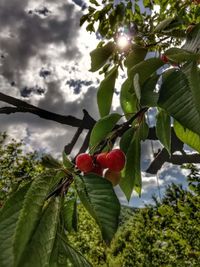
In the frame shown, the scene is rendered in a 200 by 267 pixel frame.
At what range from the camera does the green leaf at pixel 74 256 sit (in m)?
0.62

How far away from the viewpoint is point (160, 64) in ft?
3.02

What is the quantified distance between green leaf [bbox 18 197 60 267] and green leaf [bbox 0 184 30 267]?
23 mm

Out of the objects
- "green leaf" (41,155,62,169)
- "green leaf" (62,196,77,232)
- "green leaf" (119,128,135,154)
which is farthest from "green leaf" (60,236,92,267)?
"green leaf" (119,128,135,154)

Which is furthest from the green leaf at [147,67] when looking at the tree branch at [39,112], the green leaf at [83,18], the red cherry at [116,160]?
the green leaf at [83,18]

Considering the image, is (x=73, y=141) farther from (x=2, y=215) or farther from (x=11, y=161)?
(x=11, y=161)

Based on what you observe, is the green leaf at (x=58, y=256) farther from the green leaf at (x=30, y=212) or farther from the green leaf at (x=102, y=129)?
the green leaf at (x=102, y=129)

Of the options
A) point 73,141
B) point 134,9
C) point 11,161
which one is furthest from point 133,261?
point 73,141

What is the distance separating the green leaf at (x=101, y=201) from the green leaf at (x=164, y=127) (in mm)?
476

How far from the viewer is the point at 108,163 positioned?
1.01 metres

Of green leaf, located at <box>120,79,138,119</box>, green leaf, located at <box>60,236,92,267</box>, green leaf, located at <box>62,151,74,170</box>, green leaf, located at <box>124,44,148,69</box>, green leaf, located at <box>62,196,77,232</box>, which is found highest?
green leaf, located at <box>124,44,148,69</box>

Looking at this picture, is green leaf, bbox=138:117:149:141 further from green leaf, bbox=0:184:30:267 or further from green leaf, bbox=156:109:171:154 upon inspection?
green leaf, bbox=0:184:30:267

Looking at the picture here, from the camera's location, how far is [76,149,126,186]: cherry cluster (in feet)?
3.20

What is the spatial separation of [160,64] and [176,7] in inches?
132

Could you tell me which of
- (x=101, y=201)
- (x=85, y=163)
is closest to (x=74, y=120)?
(x=85, y=163)
